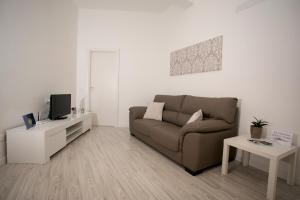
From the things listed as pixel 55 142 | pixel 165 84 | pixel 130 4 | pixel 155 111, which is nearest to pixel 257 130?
pixel 155 111

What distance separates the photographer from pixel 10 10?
2.10 metres

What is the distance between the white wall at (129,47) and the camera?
4055 mm

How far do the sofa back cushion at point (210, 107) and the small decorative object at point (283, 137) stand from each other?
19.0 inches

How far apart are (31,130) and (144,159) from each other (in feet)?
5.09

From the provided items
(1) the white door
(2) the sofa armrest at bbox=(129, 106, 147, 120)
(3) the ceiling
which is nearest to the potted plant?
(2) the sofa armrest at bbox=(129, 106, 147, 120)

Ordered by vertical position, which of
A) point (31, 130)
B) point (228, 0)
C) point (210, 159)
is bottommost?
point (210, 159)

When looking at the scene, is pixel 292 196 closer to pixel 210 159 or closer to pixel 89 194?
pixel 210 159

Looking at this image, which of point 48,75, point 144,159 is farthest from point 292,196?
point 48,75

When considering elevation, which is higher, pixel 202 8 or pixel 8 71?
pixel 202 8

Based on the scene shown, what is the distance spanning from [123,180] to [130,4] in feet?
12.1

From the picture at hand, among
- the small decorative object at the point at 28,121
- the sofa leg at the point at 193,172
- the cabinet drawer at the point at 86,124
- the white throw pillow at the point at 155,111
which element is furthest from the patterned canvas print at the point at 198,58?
the small decorative object at the point at 28,121

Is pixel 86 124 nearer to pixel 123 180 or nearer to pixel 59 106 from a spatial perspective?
pixel 59 106

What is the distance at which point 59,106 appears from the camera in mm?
2908

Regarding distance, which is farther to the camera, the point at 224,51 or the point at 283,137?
the point at 224,51
